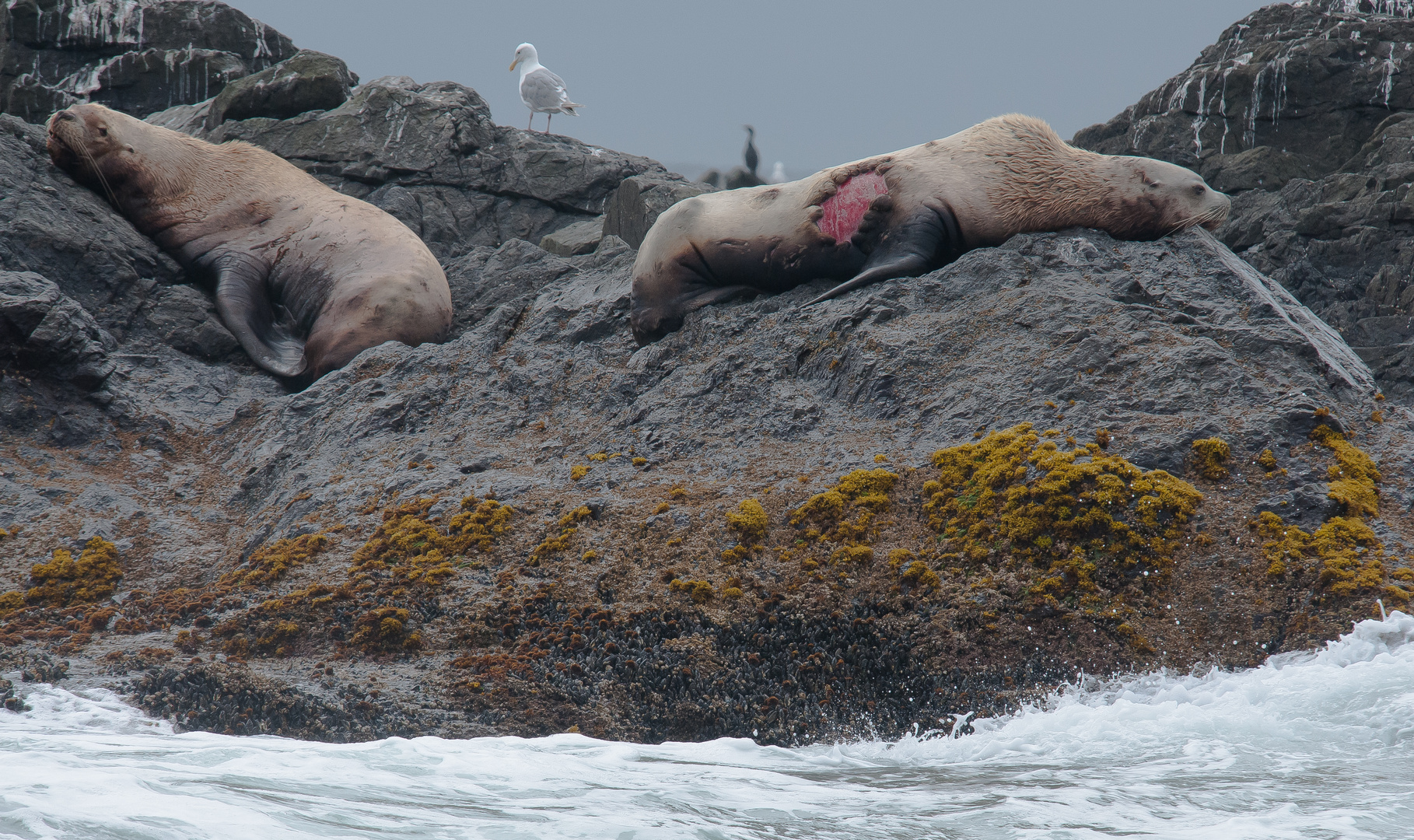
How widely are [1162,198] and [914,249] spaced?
1.54 m

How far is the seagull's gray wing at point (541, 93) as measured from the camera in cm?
1376

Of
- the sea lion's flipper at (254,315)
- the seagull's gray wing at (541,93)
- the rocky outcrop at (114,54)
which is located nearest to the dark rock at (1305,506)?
the sea lion's flipper at (254,315)

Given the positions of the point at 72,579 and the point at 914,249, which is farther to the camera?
the point at 914,249

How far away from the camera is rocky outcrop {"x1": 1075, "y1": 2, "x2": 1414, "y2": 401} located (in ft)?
36.7

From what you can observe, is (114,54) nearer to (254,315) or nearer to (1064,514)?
(254,315)

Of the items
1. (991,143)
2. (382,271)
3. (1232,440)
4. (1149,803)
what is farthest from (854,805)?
(382,271)

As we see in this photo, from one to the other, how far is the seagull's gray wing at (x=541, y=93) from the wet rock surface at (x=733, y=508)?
8.20m

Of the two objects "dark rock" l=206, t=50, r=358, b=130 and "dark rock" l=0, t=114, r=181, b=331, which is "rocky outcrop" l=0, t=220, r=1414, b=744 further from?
"dark rock" l=206, t=50, r=358, b=130

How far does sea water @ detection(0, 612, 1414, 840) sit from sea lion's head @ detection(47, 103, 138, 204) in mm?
6800

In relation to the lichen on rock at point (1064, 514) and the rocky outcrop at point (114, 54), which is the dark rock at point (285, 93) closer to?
the rocky outcrop at point (114, 54)

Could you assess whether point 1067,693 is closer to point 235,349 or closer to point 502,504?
point 502,504

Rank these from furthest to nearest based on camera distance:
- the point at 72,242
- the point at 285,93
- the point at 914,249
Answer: the point at 285,93
the point at 72,242
the point at 914,249

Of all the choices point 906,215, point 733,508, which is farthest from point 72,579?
point 906,215

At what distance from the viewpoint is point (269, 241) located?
852 centimetres
